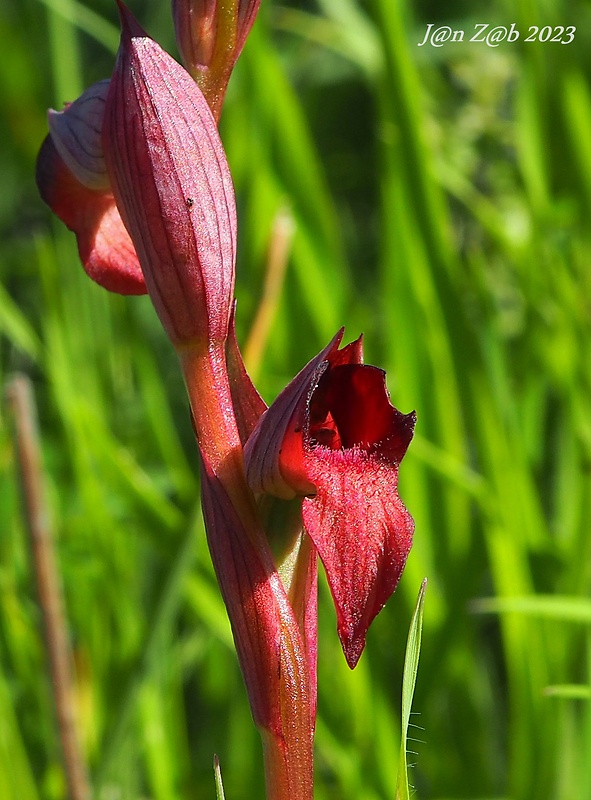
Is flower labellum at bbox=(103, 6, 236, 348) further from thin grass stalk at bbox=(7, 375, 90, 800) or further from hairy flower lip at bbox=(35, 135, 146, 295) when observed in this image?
thin grass stalk at bbox=(7, 375, 90, 800)

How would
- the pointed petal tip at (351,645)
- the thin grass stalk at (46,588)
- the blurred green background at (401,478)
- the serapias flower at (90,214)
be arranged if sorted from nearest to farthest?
1. the pointed petal tip at (351,645)
2. the serapias flower at (90,214)
3. the thin grass stalk at (46,588)
4. the blurred green background at (401,478)

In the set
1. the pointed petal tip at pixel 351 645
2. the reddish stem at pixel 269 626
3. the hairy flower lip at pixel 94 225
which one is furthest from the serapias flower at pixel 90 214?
the pointed petal tip at pixel 351 645

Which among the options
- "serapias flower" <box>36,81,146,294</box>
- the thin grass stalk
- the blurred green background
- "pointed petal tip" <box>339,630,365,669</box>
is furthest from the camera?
the blurred green background

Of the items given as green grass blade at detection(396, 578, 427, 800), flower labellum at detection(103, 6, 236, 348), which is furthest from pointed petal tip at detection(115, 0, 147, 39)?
green grass blade at detection(396, 578, 427, 800)

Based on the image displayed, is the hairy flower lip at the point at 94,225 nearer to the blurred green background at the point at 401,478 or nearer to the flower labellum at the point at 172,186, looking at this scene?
Answer: the flower labellum at the point at 172,186

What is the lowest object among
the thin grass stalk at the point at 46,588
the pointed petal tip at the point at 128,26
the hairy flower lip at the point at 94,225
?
the thin grass stalk at the point at 46,588

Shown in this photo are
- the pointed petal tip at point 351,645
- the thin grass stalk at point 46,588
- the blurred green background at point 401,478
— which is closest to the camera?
the pointed petal tip at point 351,645

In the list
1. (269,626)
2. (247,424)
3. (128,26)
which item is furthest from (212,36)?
(269,626)
